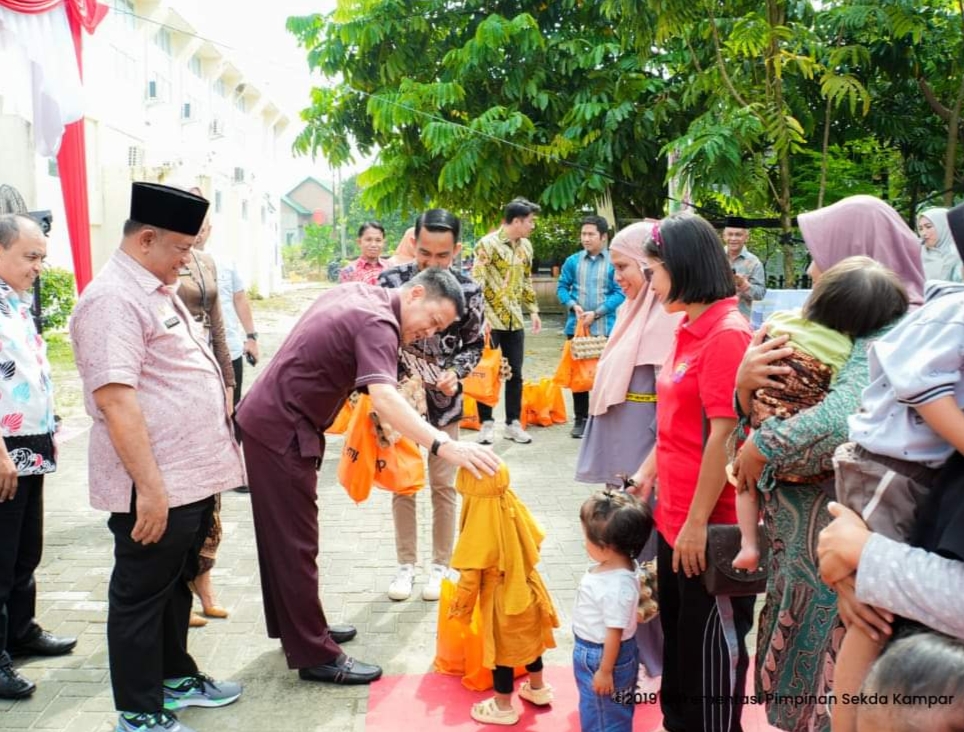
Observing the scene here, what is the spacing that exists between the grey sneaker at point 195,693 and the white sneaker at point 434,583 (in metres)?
1.20

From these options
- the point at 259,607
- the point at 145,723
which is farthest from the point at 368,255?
the point at 145,723

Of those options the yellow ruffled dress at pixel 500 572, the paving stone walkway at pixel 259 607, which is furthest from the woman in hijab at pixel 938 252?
the yellow ruffled dress at pixel 500 572

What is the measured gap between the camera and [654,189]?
12.1 metres

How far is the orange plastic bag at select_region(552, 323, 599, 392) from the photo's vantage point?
7590 millimetres

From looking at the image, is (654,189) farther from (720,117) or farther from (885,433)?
(885,433)

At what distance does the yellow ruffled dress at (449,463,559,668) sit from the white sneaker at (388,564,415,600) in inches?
50.2

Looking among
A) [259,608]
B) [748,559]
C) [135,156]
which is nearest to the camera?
[748,559]

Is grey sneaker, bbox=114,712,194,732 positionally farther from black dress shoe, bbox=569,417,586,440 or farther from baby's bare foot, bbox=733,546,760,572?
black dress shoe, bbox=569,417,586,440

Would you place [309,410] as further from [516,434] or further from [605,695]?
[516,434]

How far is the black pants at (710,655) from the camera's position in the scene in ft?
8.87

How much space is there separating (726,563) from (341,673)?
183cm

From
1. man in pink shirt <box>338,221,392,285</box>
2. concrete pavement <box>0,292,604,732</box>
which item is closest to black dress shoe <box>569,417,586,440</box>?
concrete pavement <box>0,292,604,732</box>

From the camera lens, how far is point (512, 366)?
7723mm

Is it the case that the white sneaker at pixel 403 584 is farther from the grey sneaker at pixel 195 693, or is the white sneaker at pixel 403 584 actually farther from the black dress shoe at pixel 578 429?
the black dress shoe at pixel 578 429
